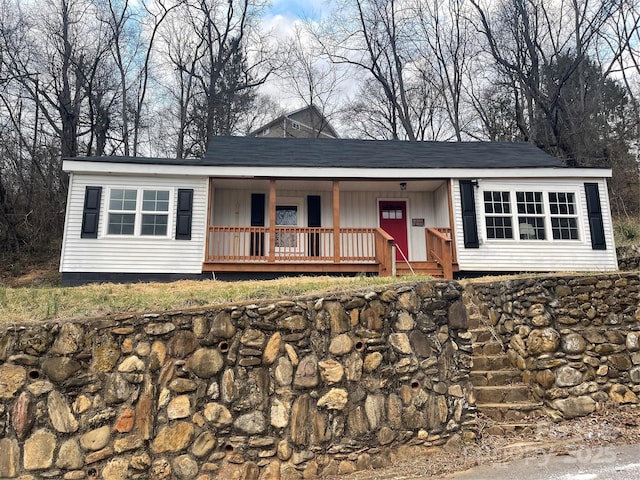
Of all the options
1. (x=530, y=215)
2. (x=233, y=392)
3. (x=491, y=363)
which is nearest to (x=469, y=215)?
(x=530, y=215)

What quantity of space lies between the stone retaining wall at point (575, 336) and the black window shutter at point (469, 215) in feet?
13.9

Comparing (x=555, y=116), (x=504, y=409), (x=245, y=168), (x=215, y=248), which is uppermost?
(x=555, y=116)

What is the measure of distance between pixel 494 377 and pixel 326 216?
7.18 m

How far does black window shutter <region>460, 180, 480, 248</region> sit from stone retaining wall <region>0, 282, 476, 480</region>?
260 inches

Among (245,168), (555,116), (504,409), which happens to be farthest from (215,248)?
(555,116)

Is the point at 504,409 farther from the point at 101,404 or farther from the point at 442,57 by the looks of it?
the point at 442,57

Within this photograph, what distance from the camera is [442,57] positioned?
22.8m

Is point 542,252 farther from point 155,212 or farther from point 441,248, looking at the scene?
point 155,212

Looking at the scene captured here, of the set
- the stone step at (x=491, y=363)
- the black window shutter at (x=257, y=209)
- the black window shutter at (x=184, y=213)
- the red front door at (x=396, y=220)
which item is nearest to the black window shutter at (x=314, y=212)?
the black window shutter at (x=257, y=209)

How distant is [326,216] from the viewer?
1187cm

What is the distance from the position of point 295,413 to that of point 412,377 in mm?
1294

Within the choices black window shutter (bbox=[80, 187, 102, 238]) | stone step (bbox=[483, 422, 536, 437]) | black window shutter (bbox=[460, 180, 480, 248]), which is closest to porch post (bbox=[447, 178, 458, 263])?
black window shutter (bbox=[460, 180, 480, 248])

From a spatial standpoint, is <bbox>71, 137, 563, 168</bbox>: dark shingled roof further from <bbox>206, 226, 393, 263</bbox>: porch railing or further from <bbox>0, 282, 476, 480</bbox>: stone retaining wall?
<bbox>0, 282, 476, 480</bbox>: stone retaining wall

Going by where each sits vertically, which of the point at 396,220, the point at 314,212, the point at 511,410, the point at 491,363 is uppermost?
the point at 314,212
